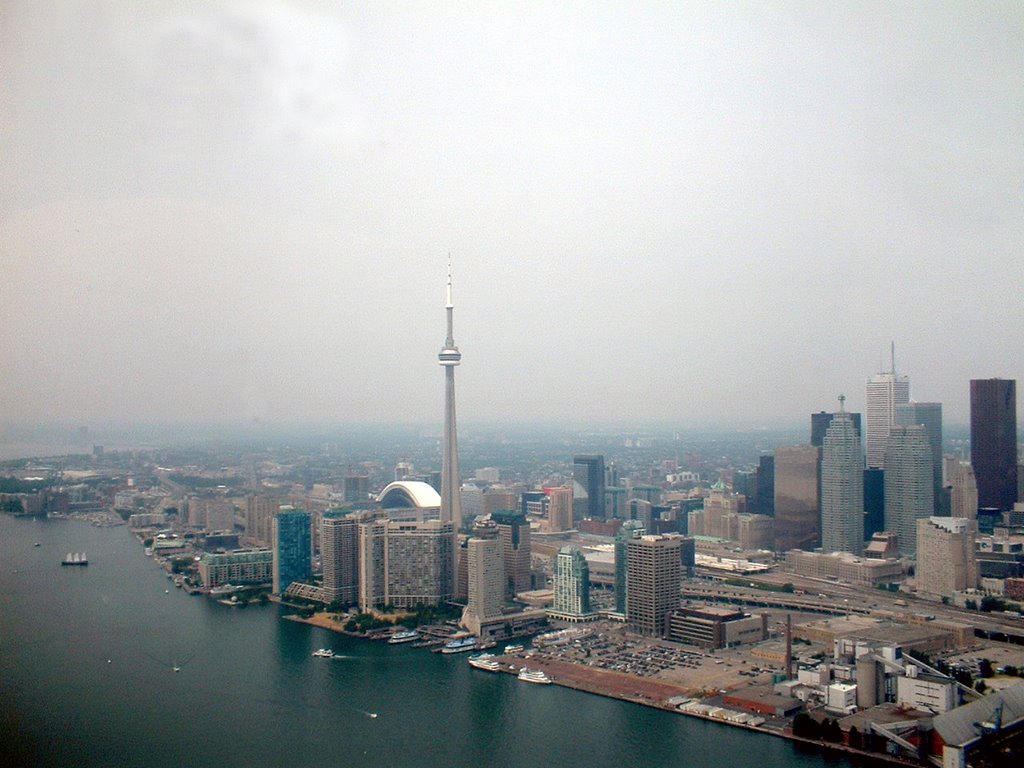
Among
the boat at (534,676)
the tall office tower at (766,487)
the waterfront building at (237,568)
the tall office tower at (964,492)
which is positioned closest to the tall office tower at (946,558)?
the tall office tower at (964,492)

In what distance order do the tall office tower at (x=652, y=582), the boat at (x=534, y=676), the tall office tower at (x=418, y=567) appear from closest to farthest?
the boat at (x=534, y=676) < the tall office tower at (x=652, y=582) < the tall office tower at (x=418, y=567)

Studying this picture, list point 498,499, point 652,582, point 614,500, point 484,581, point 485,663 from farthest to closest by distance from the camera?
1. point 614,500
2. point 498,499
3. point 484,581
4. point 652,582
5. point 485,663

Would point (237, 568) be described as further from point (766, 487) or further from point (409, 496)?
point (766, 487)

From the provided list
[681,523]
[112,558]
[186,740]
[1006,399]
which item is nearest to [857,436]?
[681,523]

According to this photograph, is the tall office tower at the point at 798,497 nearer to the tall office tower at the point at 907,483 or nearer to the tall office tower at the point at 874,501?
the tall office tower at the point at 874,501

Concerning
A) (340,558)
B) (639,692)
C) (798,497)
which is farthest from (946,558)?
(340,558)
